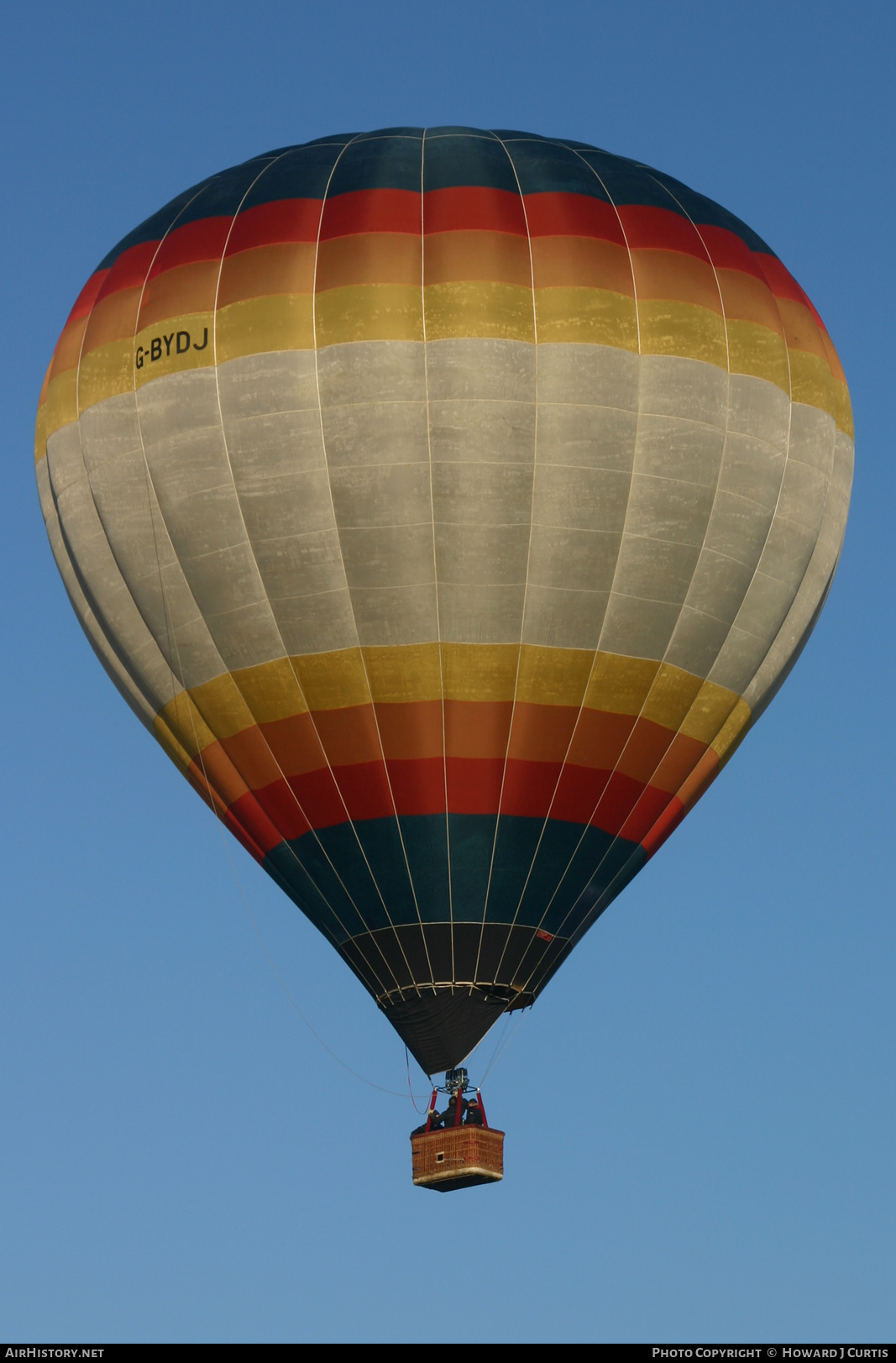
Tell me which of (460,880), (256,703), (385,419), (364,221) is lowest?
(460,880)

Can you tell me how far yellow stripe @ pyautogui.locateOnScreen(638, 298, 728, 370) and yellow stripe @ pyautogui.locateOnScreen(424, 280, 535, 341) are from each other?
1.18 metres

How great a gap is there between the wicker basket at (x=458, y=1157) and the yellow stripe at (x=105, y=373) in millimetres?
7910

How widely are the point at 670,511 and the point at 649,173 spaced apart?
13.7 feet

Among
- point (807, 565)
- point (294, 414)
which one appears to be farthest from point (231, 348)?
point (807, 565)

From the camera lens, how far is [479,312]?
25188 mm

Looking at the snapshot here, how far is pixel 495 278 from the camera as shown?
25375mm

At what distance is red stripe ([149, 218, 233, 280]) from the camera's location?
26.3 m

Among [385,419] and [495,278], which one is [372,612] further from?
[495,278]

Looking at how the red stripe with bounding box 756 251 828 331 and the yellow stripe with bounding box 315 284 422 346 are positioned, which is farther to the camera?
the red stripe with bounding box 756 251 828 331

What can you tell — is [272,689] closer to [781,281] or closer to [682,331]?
[682,331]

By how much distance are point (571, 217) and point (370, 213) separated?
1.97 meters

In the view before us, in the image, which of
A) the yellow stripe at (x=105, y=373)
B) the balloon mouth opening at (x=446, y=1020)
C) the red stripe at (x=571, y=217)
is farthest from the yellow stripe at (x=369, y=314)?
the balloon mouth opening at (x=446, y=1020)

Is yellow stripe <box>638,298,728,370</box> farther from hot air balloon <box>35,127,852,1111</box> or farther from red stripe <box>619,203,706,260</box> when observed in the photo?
red stripe <box>619,203,706,260</box>

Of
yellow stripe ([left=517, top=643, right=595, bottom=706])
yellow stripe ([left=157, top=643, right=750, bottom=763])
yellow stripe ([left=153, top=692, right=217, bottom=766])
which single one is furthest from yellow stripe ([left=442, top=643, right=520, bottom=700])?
yellow stripe ([left=153, top=692, right=217, bottom=766])
